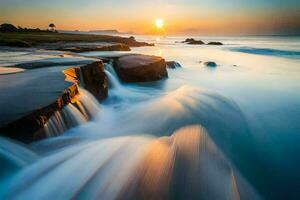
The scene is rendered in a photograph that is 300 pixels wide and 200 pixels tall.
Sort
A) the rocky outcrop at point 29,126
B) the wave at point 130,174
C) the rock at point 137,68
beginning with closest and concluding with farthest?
the wave at point 130,174, the rocky outcrop at point 29,126, the rock at point 137,68

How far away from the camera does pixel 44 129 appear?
534cm

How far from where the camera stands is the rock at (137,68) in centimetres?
1477

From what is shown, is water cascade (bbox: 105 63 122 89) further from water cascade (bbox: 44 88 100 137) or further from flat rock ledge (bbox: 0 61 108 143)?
flat rock ledge (bbox: 0 61 108 143)

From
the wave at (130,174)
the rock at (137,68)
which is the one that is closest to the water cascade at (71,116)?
the wave at (130,174)

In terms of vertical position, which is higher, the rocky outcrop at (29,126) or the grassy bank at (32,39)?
the rocky outcrop at (29,126)

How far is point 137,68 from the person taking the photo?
49.8 ft

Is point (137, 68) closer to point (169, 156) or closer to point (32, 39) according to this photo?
point (169, 156)

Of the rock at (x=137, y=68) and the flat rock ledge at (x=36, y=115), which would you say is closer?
the flat rock ledge at (x=36, y=115)

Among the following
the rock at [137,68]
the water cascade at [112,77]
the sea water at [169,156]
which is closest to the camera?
the sea water at [169,156]

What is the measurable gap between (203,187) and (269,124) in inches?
222

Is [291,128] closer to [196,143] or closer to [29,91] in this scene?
[196,143]

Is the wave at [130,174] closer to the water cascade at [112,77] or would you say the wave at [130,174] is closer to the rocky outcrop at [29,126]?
the rocky outcrop at [29,126]

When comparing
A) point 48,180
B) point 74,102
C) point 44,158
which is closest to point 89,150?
point 44,158

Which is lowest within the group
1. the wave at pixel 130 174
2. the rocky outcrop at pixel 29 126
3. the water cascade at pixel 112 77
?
the water cascade at pixel 112 77
